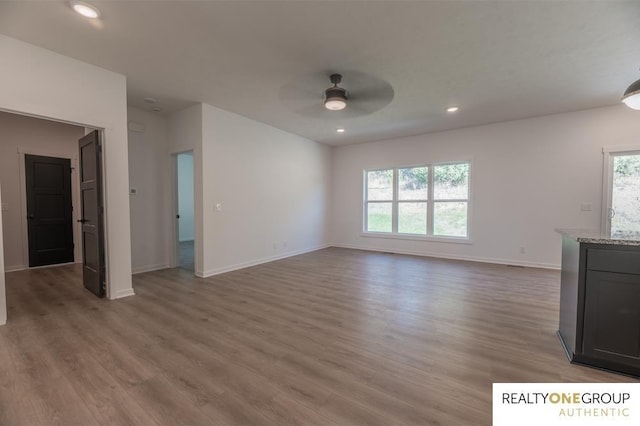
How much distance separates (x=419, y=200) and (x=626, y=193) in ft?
10.7

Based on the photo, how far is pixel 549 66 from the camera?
311cm

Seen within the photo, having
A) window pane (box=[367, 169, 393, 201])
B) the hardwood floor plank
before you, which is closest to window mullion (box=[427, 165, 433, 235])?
window pane (box=[367, 169, 393, 201])

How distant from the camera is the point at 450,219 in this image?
6.02 meters

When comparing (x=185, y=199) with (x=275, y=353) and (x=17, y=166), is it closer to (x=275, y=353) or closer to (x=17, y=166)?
(x=17, y=166)

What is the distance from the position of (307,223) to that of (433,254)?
9.85ft

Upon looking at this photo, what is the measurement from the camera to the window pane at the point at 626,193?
4.34 metres

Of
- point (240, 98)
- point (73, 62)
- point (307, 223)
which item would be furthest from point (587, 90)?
point (73, 62)

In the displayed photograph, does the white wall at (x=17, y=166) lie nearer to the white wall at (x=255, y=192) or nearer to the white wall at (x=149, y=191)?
the white wall at (x=149, y=191)

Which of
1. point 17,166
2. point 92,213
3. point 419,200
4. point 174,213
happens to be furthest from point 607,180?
point 17,166

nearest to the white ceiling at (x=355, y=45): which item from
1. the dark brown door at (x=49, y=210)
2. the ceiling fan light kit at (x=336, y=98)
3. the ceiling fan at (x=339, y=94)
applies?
the ceiling fan at (x=339, y=94)

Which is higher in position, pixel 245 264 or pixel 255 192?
pixel 255 192

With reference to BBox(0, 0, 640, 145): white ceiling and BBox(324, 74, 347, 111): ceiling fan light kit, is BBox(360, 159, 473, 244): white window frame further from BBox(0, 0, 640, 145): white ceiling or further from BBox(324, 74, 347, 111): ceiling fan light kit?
BBox(324, 74, 347, 111): ceiling fan light kit

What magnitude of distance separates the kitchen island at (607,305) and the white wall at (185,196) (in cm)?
899

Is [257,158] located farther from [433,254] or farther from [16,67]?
[433,254]
